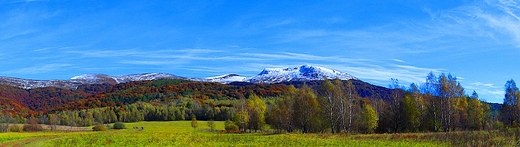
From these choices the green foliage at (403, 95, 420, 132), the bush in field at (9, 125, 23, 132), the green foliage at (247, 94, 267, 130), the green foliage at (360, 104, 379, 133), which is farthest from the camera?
the bush in field at (9, 125, 23, 132)

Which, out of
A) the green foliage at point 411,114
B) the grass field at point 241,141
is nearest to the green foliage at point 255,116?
the grass field at point 241,141

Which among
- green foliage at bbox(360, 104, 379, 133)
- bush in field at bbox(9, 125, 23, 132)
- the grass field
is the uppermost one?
green foliage at bbox(360, 104, 379, 133)

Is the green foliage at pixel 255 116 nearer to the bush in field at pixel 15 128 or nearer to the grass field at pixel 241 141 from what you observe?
the grass field at pixel 241 141

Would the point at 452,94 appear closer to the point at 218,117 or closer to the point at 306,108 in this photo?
the point at 306,108

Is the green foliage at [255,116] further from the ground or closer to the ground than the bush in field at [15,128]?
further from the ground

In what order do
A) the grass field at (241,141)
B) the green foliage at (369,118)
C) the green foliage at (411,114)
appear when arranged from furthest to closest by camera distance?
the green foliage at (411,114), the green foliage at (369,118), the grass field at (241,141)

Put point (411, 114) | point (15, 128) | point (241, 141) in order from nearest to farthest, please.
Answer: point (241, 141), point (411, 114), point (15, 128)

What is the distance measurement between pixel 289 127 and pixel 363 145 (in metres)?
43.0

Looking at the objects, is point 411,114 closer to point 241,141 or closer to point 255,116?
point 255,116

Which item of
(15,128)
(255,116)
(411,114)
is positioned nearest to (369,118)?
(411,114)

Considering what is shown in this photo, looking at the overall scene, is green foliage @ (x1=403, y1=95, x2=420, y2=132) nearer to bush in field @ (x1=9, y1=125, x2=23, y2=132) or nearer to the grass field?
the grass field

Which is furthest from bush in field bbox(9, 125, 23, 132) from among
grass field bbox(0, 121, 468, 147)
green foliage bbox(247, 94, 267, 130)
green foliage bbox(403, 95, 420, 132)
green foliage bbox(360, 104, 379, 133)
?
green foliage bbox(403, 95, 420, 132)

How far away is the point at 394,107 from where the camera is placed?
75625mm

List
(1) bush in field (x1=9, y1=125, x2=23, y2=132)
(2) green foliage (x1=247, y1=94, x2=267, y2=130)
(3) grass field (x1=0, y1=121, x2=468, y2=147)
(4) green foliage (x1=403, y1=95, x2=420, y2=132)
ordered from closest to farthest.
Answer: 1. (3) grass field (x1=0, y1=121, x2=468, y2=147)
2. (4) green foliage (x1=403, y1=95, x2=420, y2=132)
3. (2) green foliage (x1=247, y1=94, x2=267, y2=130)
4. (1) bush in field (x1=9, y1=125, x2=23, y2=132)
